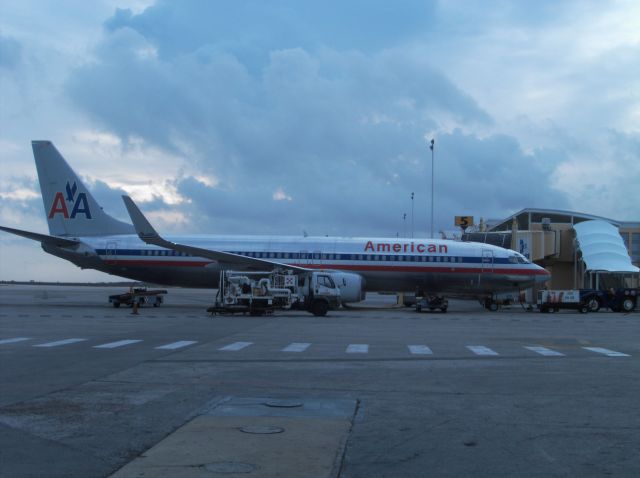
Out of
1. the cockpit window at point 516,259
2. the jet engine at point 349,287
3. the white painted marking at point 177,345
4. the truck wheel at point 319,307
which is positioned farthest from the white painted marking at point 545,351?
the cockpit window at point 516,259

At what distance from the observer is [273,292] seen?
32.8 metres

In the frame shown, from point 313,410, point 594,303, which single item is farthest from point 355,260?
point 313,410

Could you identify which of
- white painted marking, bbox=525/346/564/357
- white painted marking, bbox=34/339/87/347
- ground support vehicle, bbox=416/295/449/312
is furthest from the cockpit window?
white painted marking, bbox=34/339/87/347

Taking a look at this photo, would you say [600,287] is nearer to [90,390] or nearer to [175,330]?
[175,330]

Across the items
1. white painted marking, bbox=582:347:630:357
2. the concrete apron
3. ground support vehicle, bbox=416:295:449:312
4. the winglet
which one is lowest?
the concrete apron

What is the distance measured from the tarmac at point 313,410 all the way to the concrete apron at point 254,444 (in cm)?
2

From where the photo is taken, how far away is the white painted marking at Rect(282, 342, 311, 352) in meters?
17.0

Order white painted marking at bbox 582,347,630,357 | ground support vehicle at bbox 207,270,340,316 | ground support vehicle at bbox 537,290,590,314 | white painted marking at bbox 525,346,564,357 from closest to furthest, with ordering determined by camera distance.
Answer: white painted marking at bbox 525,346,564,357 → white painted marking at bbox 582,347,630,357 → ground support vehicle at bbox 207,270,340,316 → ground support vehicle at bbox 537,290,590,314

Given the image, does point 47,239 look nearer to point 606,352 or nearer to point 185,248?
point 185,248

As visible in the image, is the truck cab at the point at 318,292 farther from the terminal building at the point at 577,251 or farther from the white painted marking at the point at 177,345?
the terminal building at the point at 577,251

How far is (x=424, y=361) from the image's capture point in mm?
14977

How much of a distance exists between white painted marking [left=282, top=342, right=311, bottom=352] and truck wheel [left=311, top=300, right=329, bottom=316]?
48.4ft

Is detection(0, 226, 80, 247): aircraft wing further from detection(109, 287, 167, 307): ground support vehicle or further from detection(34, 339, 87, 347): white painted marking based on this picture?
detection(34, 339, 87, 347): white painted marking

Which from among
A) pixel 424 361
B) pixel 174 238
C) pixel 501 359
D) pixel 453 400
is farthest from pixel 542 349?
pixel 174 238
